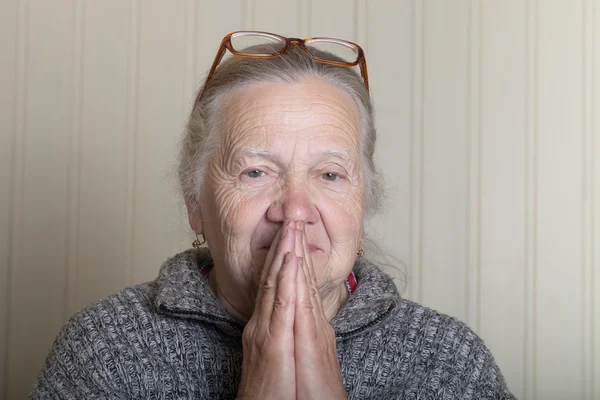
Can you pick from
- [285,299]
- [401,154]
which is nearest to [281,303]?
[285,299]

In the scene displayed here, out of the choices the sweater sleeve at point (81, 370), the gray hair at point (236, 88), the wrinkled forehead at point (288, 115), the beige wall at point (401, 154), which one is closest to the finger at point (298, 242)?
the wrinkled forehead at point (288, 115)

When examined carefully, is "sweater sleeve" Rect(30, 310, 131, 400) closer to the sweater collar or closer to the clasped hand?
the sweater collar

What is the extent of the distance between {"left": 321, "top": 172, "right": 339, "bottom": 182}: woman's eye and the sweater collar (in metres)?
0.30

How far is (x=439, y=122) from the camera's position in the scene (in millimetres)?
2561

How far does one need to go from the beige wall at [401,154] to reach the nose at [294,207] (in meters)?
1.06

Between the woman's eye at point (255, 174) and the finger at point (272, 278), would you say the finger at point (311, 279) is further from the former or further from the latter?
the woman's eye at point (255, 174)

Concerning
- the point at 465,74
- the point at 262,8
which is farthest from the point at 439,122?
the point at 262,8

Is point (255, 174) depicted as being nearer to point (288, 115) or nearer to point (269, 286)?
point (288, 115)

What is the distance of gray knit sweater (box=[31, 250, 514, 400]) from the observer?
1492 millimetres

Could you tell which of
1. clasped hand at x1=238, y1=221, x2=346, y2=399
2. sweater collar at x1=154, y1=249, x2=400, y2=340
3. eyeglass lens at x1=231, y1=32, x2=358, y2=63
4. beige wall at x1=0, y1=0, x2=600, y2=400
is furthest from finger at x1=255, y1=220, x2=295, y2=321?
beige wall at x1=0, y1=0, x2=600, y2=400

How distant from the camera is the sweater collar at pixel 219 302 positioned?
154cm

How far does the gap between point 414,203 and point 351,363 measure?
3.65ft

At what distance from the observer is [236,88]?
1628 millimetres

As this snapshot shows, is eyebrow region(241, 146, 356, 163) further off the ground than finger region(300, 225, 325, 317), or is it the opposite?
eyebrow region(241, 146, 356, 163)
